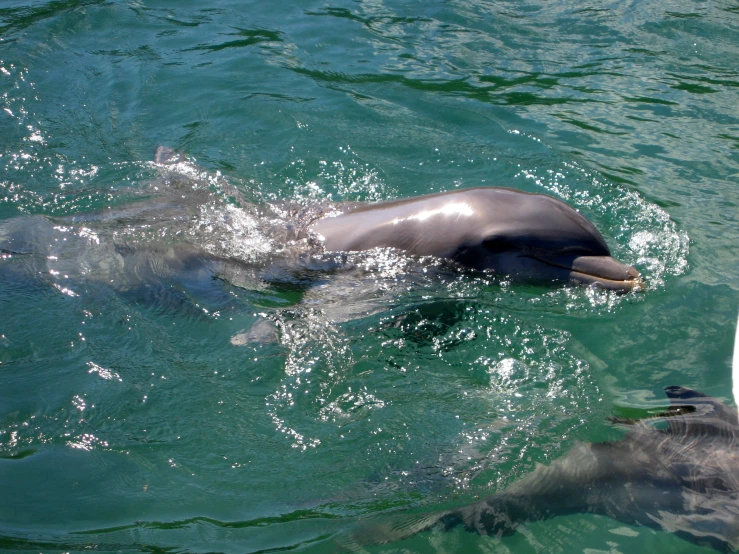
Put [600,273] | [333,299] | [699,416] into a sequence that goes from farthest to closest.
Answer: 1. [333,299]
2. [600,273]
3. [699,416]

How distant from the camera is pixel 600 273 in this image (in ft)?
18.7

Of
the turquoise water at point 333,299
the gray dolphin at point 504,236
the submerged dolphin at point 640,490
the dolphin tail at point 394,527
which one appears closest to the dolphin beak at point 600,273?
the gray dolphin at point 504,236

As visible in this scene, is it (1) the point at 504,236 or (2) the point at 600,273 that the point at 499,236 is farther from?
(2) the point at 600,273

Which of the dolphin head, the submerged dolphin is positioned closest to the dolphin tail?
the submerged dolphin

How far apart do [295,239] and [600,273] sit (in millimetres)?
2549

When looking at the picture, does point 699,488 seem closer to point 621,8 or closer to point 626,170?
point 626,170

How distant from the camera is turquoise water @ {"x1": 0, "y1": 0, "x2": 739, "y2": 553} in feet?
14.8

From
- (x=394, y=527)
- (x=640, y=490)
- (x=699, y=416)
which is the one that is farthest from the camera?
(x=699, y=416)

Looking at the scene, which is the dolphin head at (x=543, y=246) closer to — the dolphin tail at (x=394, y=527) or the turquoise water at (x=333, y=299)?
the turquoise water at (x=333, y=299)

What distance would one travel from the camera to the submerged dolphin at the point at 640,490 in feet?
14.1

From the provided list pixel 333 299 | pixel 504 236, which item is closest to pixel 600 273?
pixel 504 236

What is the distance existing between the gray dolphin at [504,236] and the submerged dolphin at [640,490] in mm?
1408

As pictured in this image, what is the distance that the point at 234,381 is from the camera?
5.36 m

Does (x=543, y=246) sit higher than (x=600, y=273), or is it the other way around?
(x=543, y=246)
